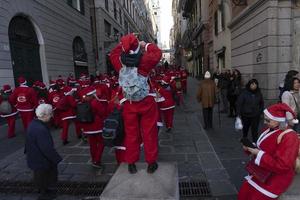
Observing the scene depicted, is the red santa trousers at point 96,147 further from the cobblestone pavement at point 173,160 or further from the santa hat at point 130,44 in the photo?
the santa hat at point 130,44

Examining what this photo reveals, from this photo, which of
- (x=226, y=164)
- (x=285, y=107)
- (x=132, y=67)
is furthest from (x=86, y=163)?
(x=285, y=107)

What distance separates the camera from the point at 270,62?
10.3 metres

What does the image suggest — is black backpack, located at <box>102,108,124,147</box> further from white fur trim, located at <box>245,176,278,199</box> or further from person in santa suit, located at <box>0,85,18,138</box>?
person in santa suit, located at <box>0,85,18,138</box>

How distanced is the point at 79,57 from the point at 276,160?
68.1 feet

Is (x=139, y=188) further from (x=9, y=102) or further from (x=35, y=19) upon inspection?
(x=35, y=19)

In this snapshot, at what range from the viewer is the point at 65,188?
514cm

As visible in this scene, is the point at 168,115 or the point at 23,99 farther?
the point at 168,115

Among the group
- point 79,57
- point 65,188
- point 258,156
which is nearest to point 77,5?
point 79,57

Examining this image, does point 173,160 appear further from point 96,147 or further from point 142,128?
point 142,128

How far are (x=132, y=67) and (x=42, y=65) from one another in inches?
518

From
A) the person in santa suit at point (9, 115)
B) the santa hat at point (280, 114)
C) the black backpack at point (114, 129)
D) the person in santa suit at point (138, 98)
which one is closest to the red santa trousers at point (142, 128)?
the person in santa suit at point (138, 98)

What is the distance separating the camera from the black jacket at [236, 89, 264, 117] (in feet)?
22.1

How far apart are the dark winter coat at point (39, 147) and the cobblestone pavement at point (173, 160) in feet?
2.78

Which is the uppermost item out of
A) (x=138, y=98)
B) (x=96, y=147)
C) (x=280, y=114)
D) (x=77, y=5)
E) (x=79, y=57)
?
(x=77, y=5)
